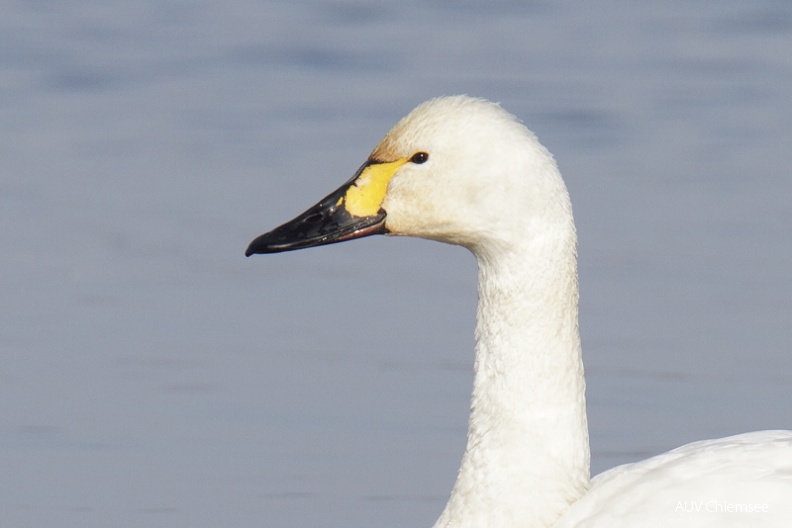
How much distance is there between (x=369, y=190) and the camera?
16.4 ft

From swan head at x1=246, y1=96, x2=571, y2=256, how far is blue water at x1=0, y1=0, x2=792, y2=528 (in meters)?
1.34

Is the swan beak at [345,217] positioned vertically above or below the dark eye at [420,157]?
below

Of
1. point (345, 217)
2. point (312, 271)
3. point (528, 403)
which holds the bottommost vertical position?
point (528, 403)

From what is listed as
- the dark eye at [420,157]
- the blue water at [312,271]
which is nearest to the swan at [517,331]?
the dark eye at [420,157]

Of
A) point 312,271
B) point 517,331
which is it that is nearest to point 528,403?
point 517,331

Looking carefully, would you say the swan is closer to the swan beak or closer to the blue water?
the swan beak

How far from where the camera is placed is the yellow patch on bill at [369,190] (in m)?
4.98

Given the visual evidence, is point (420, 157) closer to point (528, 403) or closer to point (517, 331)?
point (517, 331)

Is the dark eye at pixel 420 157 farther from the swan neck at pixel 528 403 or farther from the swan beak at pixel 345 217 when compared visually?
the swan neck at pixel 528 403

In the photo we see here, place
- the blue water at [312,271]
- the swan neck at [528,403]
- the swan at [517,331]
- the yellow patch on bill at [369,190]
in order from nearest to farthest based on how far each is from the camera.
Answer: the swan at [517,331] < the swan neck at [528,403] < the yellow patch on bill at [369,190] < the blue water at [312,271]

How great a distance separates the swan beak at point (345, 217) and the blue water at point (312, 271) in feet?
4.08

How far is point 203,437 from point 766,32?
700cm

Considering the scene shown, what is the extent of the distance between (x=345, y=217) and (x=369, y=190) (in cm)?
11

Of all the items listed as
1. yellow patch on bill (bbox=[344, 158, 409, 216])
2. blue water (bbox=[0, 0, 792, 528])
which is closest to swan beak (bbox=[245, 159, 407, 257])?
yellow patch on bill (bbox=[344, 158, 409, 216])
